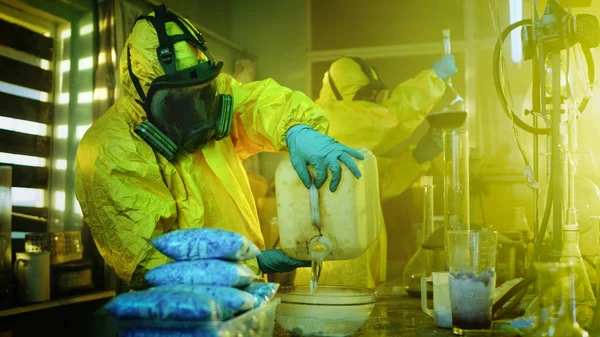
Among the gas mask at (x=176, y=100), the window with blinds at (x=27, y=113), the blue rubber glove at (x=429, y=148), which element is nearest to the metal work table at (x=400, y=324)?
the gas mask at (x=176, y=100)

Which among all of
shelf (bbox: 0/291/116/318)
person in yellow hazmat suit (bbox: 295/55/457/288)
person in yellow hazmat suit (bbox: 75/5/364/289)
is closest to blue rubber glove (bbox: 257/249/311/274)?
person in yellow hazmat suit (bbox: 75/5/364/289)

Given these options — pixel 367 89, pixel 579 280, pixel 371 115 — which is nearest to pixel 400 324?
pixel 579 280

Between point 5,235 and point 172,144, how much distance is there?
3.90 feet

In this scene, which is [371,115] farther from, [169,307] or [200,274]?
[169,307]

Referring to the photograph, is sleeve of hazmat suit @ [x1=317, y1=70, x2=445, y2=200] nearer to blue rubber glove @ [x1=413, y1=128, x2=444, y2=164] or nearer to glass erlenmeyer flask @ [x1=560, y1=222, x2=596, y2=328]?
blue rubber glove @ [x1=413, y1=128, x2=444, y2=164]

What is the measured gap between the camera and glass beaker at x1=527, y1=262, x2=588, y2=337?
1.06 m

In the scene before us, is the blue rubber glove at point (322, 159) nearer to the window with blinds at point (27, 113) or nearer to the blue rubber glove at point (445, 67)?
the window with blinds at point (27, 113)

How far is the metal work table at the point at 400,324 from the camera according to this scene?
1.29m

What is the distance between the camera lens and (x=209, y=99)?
1896mm

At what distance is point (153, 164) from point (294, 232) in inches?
23.8

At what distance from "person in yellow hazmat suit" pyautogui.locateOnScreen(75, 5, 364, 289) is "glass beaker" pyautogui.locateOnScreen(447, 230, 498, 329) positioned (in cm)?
43

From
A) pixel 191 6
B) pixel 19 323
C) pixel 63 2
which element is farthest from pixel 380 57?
pixel 19 323

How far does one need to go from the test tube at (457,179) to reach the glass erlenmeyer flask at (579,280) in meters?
0.31

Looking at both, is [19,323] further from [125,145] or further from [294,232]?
[294,232]
